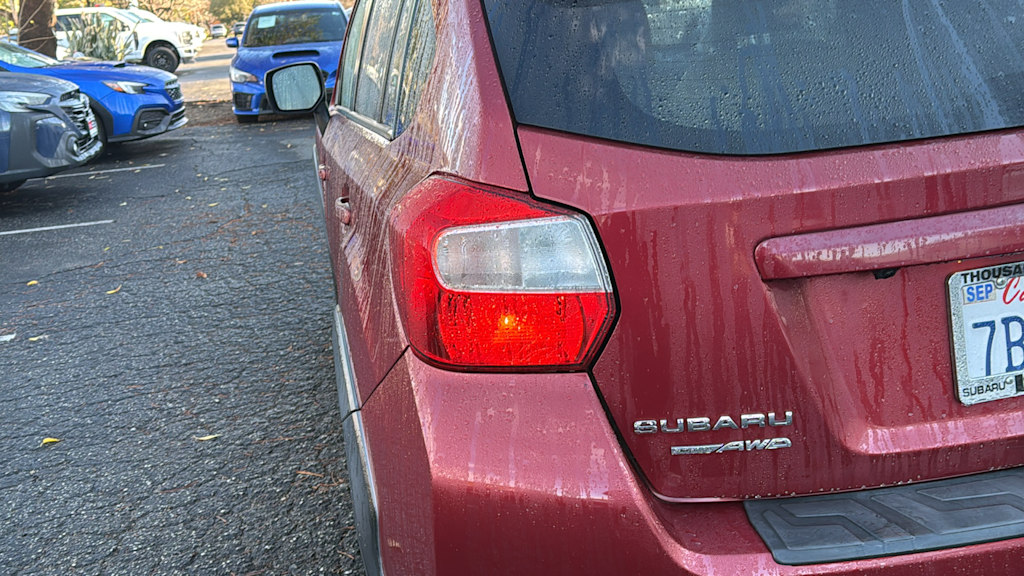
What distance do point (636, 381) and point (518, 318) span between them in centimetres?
21

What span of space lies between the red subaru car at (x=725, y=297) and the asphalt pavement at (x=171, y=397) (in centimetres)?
147

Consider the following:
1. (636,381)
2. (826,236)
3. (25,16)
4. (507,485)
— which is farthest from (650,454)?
(25,16)

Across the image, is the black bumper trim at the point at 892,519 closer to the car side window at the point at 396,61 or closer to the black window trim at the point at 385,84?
the black window trim at the point at 385,84

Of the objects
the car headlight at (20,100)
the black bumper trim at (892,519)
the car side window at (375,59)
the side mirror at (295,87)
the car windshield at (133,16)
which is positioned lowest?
the black bumper trim at (892,519)

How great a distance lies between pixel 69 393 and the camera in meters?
4.11

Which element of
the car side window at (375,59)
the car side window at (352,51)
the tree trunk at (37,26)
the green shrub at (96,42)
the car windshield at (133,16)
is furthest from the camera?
the car windshield at (133,16)

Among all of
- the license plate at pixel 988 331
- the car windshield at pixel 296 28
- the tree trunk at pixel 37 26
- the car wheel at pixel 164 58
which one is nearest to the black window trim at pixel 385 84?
the license plate at pixel 988 331

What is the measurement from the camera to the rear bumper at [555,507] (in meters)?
1.35

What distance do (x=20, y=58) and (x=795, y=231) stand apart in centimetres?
1104

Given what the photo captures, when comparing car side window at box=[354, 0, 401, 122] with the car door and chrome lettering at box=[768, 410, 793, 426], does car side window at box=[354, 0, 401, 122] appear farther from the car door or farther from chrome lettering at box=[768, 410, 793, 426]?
chrome lettering at box=[768, 410, 793, 426]

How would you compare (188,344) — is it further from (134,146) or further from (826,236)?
(134,146)

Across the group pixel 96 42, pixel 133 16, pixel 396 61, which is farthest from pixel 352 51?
pixel 133 16

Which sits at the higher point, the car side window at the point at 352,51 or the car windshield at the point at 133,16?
the car windshield at the point at 133,16

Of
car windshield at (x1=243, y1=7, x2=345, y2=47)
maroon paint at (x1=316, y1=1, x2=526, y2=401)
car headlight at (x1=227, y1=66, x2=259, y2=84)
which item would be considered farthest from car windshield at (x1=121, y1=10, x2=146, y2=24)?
maroon paint at (x1=316, y1=1, x2=526, y2=401)
